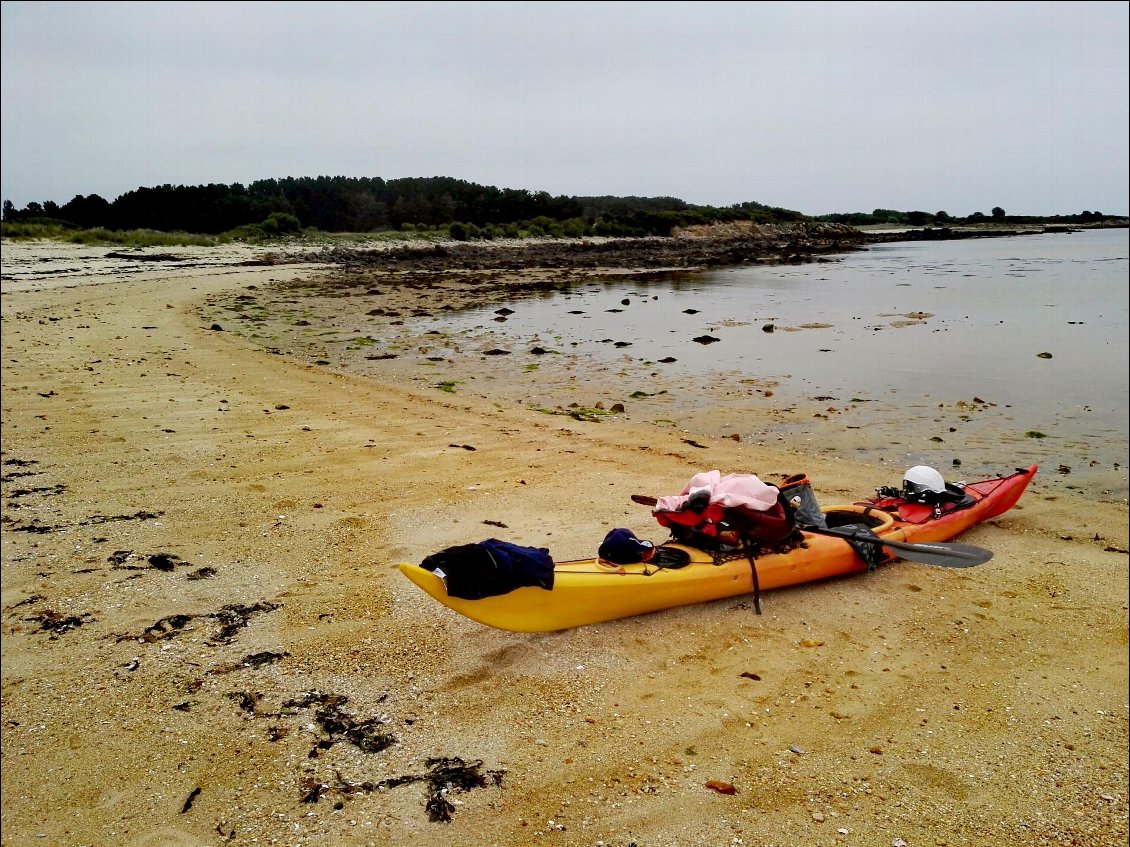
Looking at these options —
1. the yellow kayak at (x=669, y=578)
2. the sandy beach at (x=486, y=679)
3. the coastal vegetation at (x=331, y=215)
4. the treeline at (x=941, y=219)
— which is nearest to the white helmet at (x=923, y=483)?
the yellow kayak at (x=669, y=578)

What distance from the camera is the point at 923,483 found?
→ 599 cm

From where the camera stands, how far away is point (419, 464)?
283 inches

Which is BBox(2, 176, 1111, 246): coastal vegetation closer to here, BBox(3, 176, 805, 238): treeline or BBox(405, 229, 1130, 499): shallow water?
BBox(3, 176, 805, 238): treeline

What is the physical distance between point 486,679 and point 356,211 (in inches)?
2267

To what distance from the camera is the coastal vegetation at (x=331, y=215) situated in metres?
41.1

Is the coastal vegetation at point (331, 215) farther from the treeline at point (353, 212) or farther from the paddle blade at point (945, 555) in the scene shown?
the paddle blade at point (945, 555)

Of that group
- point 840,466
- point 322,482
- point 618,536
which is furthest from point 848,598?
point 322,482

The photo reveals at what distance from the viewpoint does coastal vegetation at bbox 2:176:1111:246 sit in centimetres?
4112

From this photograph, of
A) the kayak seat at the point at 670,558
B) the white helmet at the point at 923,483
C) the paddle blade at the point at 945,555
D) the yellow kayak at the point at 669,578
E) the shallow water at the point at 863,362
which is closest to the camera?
the yellow kayak at the point at 669,578

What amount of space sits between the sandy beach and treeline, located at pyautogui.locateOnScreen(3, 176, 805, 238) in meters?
42.2

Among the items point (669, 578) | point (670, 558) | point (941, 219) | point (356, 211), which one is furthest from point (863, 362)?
point (941, 219)

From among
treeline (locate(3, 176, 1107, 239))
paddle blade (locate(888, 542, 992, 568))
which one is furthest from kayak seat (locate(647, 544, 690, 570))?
treeline (locate(3, 176, 1107, 239))

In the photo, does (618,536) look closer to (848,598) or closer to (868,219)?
(848,598)

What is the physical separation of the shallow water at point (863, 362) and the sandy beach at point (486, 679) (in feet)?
5.54
